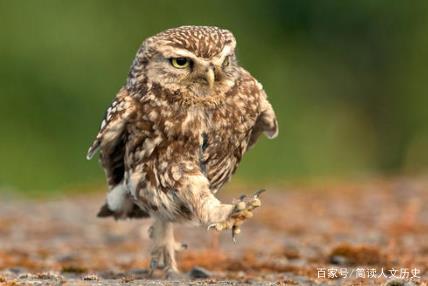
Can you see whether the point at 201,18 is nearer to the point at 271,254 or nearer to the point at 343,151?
the point at 343,151

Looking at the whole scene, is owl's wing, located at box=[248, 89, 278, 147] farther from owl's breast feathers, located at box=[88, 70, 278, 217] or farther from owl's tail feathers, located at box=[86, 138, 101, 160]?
owl's tail feathers, located at box=[86, 138, 101, 160]

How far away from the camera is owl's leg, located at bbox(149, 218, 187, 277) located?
10.2 m

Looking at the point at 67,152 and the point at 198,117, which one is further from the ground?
the point at 67,152

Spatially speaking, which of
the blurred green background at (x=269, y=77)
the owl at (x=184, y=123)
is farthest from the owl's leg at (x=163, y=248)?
the blurred green background at (x=269, y=77)

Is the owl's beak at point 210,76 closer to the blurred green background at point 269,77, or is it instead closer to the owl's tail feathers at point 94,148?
the owl's tail feathers at point 94,148

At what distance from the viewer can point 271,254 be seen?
1173 cm

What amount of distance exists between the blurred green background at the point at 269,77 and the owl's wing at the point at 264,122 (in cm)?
991

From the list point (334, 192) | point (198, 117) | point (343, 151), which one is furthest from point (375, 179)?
point (198, 117)

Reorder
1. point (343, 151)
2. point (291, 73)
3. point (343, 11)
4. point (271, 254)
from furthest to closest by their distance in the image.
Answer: point (343, 11) < point (291, 73) < point (343, 151) < point (271, 254)

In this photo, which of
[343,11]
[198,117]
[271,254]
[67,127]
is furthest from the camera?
[343,11]

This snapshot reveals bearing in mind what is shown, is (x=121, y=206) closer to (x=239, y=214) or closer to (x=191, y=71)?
(x=191, y=71)

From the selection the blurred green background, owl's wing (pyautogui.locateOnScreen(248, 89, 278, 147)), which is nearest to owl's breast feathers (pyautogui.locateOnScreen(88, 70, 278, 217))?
owl's wing (pyautogui.locateOnScreen(248, 89, 278, 147))

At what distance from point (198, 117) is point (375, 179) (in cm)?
967

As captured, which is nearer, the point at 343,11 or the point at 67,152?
the point at 67,152
